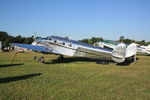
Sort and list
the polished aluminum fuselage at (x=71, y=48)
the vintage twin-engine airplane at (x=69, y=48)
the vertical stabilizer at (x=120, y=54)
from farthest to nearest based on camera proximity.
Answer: the polished aluminum fuselage at (x=71, y=48)
the vintage twin-engine airplane at (x=69, y=48)
the vertical stabilizer at (x=120, y=54)

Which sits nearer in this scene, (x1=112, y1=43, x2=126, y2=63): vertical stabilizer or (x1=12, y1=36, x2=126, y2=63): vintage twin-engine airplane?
(x1=112, y1=43, x2=126, y2=63): vertical stabilizer

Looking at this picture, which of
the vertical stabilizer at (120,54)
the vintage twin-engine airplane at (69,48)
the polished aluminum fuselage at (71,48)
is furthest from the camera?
the polished aluminum fuselage at (71,48)

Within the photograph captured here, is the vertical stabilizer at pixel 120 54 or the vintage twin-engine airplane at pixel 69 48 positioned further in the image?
the vintage twin-engine airplane at pixel 69 48

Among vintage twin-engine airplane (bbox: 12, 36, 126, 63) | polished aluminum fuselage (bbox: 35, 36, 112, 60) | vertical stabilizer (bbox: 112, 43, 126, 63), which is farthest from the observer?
polished aluminum fuselage (bbox: 35, 36, 112, 60)

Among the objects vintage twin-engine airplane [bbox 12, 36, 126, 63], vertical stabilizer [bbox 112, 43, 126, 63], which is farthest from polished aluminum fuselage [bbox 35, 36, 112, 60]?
vertical stabilizer [bbox 112, 43, 126, 63]

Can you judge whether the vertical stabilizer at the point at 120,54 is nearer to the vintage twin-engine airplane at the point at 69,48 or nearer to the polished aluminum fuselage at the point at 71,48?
the vintage twin-engine airplane at the point at 69,48

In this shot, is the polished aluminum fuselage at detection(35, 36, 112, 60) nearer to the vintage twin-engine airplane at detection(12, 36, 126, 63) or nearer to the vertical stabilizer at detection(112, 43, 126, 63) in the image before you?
the vintage twin-engine airplane at detection(12, 36, 126, 63)

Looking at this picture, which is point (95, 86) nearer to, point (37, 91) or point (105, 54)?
point (37, 91)

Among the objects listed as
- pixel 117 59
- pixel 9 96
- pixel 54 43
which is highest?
pixel 54 43

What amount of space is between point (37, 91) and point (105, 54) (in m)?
10.8

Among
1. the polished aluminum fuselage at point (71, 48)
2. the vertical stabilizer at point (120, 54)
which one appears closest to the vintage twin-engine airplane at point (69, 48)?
the polished aluminum fuselage at point (71, 48)

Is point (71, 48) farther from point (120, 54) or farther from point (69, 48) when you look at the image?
point (120, 54)

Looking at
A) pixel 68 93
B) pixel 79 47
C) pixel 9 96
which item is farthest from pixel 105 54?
pixel 9 96

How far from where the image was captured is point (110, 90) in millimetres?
7109
